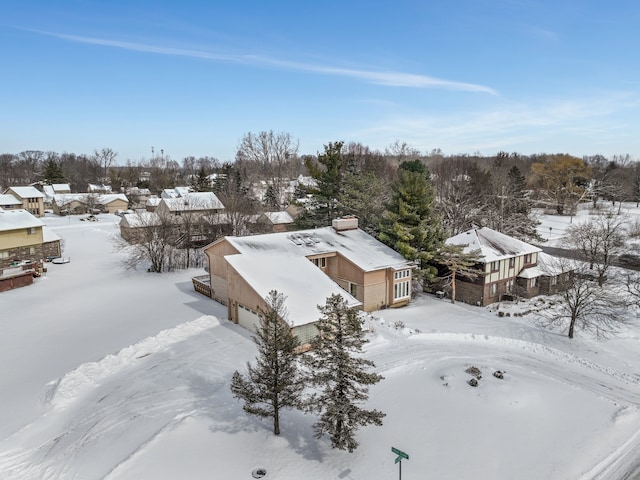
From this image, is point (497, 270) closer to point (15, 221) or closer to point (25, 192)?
point (15, 221)

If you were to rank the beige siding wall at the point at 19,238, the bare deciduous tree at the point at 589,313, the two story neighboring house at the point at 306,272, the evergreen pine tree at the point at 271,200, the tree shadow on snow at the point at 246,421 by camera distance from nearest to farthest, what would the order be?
the tree shadow on snow at the point at 246,421 < the two story neighboring house at the point at 306,272 < the bare deciduous tree at the point at 589,313 < the beige siding wall at the point at 19,238 < the evergreen pine tree at the point at 271,200

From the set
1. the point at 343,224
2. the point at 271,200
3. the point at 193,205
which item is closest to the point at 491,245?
the point at 343,224

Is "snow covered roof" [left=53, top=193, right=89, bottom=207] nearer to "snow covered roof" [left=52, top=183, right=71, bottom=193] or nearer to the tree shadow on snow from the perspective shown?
"snow covered roof" [left=52, top=183, right=71, bottom=193]

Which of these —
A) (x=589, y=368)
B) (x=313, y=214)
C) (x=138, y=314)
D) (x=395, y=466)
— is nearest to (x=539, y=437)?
(x=395, y=466)

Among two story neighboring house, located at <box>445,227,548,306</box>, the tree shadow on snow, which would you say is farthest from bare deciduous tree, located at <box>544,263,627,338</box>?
the tree shadow on snow

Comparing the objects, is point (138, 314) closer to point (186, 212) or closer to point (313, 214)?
point (313, 214)

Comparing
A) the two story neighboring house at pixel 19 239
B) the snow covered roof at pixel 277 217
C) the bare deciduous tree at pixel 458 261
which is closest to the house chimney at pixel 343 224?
the bare deciduous tree at pixel 458 261

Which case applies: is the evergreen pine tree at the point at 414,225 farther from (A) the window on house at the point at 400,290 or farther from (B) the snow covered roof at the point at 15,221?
(B) the snow covered roof at the point at 15,221
